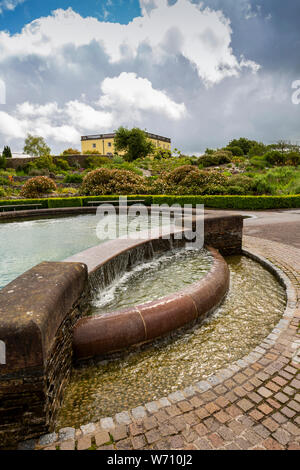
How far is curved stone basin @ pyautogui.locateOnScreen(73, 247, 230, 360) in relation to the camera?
237 cm

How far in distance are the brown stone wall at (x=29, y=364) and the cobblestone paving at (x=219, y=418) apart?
0.14m

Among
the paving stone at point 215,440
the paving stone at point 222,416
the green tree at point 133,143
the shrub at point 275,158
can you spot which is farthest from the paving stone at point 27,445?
the shrub at point 275,158

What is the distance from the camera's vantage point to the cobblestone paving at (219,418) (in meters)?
1.58

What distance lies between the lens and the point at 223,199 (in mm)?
14461

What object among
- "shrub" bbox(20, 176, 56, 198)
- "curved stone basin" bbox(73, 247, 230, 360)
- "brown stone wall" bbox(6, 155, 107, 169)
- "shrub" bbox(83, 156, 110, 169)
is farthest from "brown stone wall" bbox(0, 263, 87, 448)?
"brown stone wall" bbox(6, 155, 107, 169)

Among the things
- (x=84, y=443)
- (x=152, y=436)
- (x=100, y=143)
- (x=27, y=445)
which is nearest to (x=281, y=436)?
(x=152, y=436)

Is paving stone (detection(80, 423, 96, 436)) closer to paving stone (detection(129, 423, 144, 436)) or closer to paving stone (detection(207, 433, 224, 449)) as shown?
paving stone (detection(129, 423, 144, 436))

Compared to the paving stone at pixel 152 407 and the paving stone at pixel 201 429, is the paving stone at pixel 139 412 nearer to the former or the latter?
the paving stone at pixel 152 407

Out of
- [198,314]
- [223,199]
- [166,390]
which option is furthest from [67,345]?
[223,199]

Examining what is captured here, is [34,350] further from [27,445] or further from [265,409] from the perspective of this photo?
[265,409]

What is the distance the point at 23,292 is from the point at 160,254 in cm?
347

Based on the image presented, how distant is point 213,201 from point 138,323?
13.2m

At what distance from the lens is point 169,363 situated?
96.7 inches

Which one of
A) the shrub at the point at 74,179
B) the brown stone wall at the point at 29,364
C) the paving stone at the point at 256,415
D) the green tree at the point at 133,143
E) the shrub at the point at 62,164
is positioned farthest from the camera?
the green tree at the point at 133,143
